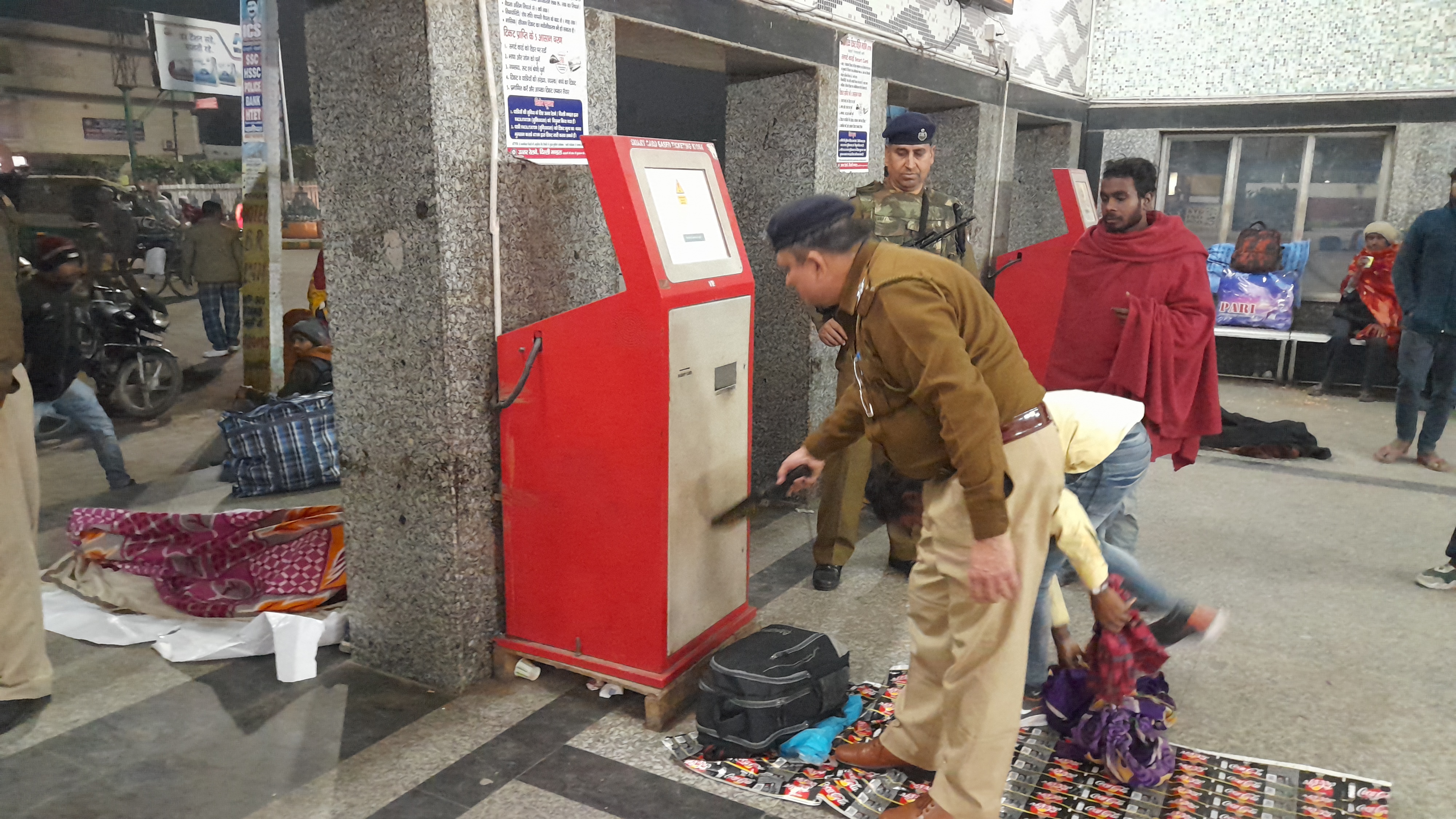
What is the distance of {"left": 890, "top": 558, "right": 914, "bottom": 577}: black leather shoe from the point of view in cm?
419

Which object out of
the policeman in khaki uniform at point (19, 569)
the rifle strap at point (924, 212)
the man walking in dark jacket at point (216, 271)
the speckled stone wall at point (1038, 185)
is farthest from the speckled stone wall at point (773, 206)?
the man walking in dark jacket at point (216, 271)

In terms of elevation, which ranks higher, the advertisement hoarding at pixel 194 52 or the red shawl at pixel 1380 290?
the advertisement hoarding at pixel 194 52

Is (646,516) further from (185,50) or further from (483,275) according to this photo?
(185,50)

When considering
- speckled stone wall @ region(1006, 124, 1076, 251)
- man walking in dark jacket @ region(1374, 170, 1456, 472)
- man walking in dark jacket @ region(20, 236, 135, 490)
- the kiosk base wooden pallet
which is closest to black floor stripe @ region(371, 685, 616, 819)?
the kiosk base wooden pallet

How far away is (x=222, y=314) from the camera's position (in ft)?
31.9

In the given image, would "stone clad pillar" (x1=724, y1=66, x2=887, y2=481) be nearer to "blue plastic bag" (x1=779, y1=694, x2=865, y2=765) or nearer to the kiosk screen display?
the kiosk screen display

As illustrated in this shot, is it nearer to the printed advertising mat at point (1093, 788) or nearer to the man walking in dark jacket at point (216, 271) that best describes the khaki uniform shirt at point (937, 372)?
the printed advertising mat at point (1093, 788)

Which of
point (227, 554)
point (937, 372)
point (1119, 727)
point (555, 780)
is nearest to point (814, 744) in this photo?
point (555, 780)

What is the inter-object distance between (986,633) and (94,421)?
5.43 meters

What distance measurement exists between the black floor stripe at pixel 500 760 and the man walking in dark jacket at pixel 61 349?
1.93 metres

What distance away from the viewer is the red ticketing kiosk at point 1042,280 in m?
5.29

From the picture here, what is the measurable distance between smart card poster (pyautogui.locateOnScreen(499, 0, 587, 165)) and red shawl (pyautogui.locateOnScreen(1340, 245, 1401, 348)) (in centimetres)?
703

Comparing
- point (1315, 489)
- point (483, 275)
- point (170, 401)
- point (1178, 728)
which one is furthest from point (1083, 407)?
point (170, 401)

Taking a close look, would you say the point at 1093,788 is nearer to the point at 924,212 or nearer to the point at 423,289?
the point at 423,289
